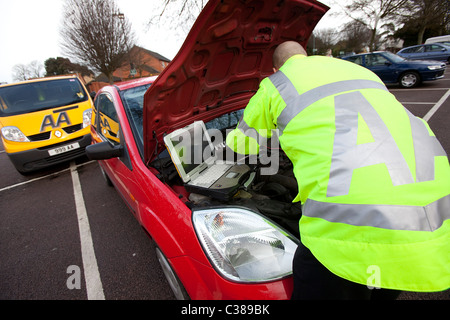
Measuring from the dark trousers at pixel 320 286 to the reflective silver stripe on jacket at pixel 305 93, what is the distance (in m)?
0.59

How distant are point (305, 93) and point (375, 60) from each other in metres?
10.5

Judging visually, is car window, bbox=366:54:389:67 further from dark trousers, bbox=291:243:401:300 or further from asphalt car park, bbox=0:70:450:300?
dark trousers, bbox=291:243:401:300

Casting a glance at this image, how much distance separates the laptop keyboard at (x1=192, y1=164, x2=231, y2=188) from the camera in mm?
1533

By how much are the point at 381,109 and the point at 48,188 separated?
4.91 metres

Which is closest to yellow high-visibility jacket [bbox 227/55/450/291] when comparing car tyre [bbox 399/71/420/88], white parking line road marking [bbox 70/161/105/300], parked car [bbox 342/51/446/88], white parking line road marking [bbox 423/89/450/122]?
white parking line road marking [bbox 70/161/105/300]

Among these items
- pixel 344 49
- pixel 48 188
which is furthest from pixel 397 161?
pixel 344 49

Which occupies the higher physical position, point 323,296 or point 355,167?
point 355,167

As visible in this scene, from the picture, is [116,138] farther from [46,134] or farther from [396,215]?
[46,134]

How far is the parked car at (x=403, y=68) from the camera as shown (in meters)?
7.82

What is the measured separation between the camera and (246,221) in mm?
1173

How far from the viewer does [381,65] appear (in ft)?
28.0

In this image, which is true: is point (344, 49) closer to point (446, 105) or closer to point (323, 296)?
point (446, 105)

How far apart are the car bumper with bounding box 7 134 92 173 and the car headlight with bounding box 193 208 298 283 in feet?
14.0

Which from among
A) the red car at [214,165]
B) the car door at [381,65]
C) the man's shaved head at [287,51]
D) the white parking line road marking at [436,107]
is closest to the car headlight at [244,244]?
the red car at [214,165]
